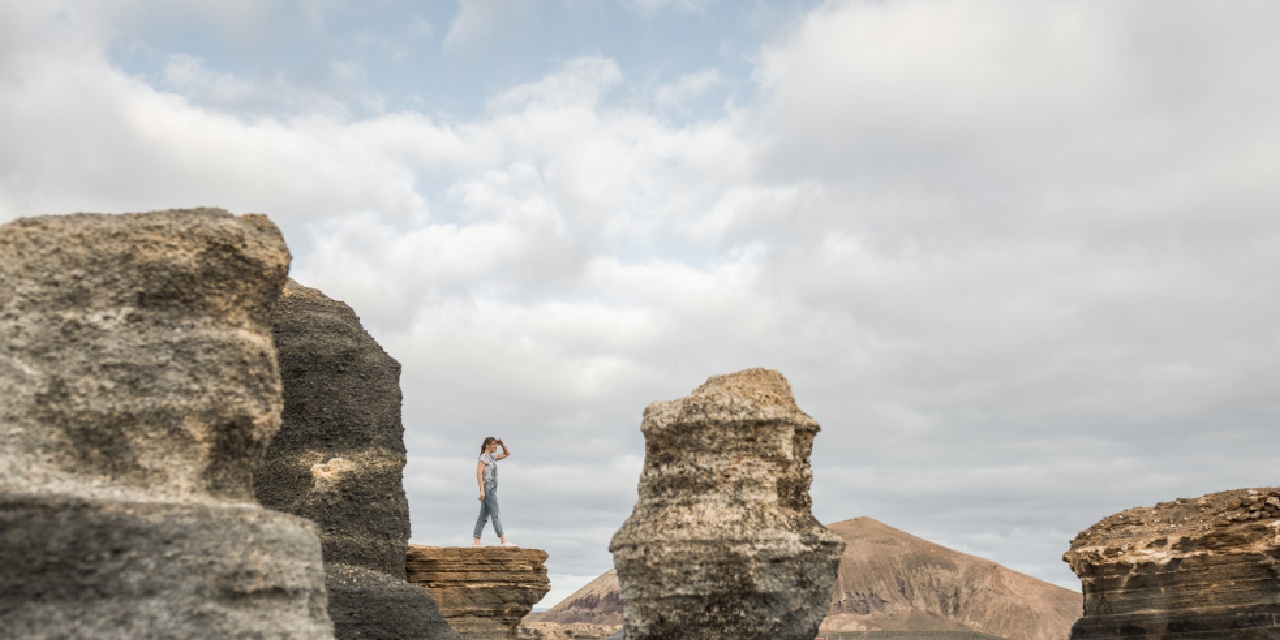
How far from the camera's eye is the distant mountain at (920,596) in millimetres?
61531

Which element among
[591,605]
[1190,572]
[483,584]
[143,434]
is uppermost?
[591,605]

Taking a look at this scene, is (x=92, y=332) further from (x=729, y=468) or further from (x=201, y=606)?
(x=729, y=468)

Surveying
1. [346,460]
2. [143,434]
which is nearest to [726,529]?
[143,434]

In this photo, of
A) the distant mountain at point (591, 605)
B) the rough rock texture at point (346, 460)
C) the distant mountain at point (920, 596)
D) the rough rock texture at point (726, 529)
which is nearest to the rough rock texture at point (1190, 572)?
the rough rock texture at point (726, 529)

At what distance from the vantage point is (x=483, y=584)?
56.4 ft

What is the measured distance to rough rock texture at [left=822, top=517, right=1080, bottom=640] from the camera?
6147 cm

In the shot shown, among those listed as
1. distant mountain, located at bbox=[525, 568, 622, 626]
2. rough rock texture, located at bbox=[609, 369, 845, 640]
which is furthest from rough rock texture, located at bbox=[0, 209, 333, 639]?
distant mountain, located at bbox=[525, 568, 622, 626]

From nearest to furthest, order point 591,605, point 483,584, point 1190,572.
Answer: point 483,584 → point 1190,572 → point 591,605

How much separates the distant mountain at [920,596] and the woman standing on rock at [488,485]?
141 ft

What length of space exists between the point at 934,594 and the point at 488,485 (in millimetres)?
54218

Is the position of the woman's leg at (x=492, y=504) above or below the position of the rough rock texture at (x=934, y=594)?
below

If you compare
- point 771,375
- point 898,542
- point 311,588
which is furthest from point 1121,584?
point 898,542

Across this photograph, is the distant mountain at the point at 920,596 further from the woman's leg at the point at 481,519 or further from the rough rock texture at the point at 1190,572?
the woman's leg at the point at 481,519

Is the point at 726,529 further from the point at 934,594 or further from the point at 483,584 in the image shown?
the point at 934,594
